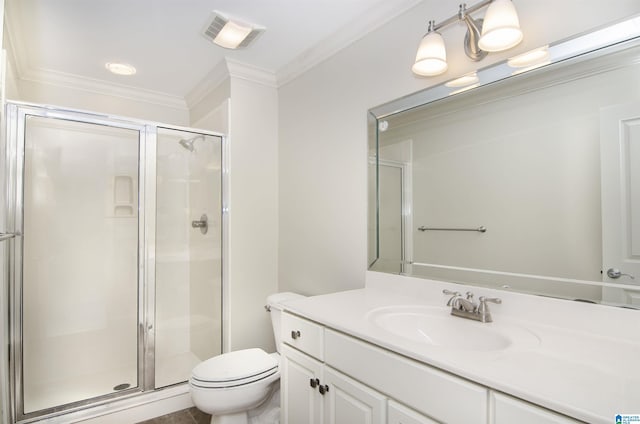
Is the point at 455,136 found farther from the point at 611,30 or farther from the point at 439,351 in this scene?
the point at 439,351

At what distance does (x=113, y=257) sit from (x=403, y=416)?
2460 millimetres

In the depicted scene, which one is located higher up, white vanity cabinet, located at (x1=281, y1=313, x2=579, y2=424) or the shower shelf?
the shower shelf

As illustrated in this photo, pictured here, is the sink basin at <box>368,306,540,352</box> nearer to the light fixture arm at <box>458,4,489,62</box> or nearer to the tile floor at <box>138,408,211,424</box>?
the light fixture arm at <box>458,4,489,62</box>

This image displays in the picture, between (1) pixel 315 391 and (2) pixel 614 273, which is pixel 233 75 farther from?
(2) pixel 614 273

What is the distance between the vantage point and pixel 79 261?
2.63 metres

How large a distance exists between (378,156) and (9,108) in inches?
78.8

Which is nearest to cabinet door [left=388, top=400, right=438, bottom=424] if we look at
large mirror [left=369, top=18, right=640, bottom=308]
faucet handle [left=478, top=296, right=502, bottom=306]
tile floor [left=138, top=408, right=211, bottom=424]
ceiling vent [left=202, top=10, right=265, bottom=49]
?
faucet handle [left=478, top=296, right=502, bottom=306]

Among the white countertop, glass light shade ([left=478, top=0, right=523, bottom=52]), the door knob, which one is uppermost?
glass light shade ([left=478, top=0, right=523, bottom=52])

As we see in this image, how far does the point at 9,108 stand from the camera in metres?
1.85

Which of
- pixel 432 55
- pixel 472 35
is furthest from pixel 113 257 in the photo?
pixel 472 35

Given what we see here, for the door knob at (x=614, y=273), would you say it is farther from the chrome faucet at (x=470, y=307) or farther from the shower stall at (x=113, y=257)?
the shower stall at (x=113, y=257)

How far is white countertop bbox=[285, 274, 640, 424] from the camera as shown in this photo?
70 centimetres

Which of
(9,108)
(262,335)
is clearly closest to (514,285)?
(262,335)

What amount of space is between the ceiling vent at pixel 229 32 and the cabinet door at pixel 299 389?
179cm
